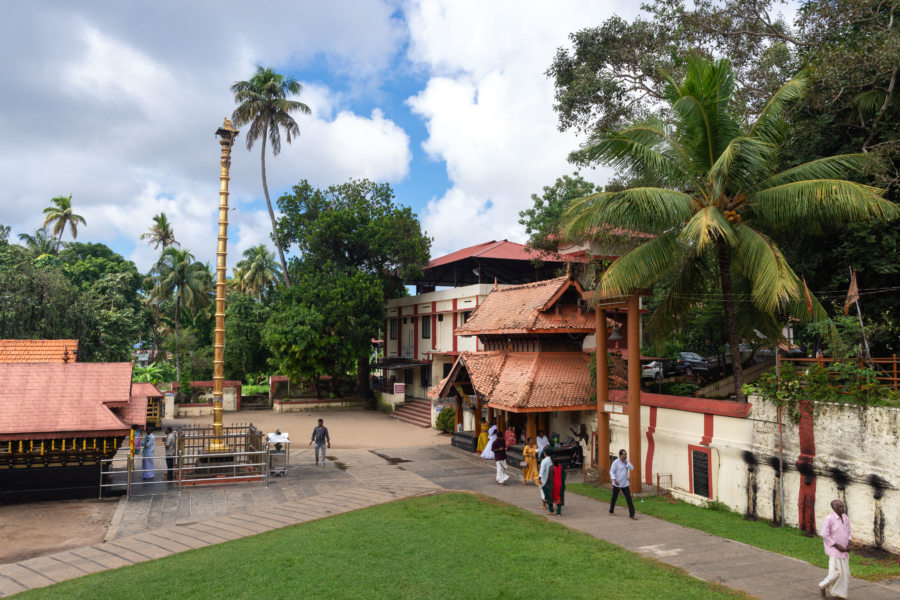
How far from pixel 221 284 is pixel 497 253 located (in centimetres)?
1887

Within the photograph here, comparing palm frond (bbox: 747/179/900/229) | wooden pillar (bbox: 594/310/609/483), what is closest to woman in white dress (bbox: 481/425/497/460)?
wooden pillar (bbox: 594/310/609/483)

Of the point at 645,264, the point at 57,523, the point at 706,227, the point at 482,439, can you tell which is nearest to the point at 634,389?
the point at 645,264

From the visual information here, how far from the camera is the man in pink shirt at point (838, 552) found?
26.8 feet

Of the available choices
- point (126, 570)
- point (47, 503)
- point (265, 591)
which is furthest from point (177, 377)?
point (265, 591)

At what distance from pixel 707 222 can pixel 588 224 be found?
9.66 feet

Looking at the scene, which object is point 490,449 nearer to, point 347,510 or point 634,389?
point 634,389

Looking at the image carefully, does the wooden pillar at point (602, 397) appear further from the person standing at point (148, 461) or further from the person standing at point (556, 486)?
the person standing at point (148, 461)

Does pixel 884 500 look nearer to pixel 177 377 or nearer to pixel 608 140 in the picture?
pixel 608 140

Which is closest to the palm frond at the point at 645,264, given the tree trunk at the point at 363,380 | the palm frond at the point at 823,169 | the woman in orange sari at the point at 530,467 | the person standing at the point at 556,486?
the palm frond at the point at 823,169

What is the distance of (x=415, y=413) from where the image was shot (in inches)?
1272

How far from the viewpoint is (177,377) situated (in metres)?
38.7

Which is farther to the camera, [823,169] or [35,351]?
[35,351]

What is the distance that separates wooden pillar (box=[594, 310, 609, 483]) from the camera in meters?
16.9

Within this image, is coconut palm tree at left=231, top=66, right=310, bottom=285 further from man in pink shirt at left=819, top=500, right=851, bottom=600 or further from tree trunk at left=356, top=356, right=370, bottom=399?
man in pink shirt at left=819, top=500, right=851, bottom=600
